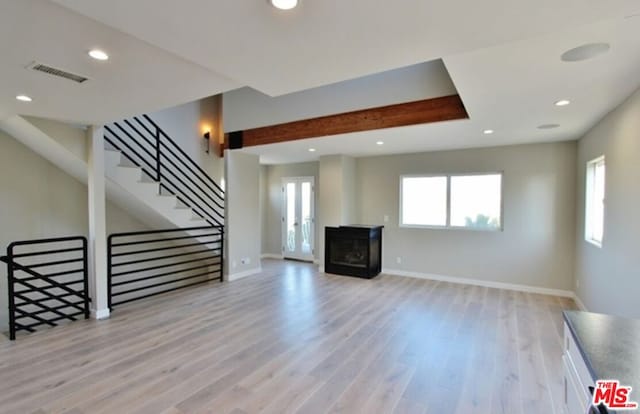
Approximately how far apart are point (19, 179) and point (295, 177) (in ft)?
16.5

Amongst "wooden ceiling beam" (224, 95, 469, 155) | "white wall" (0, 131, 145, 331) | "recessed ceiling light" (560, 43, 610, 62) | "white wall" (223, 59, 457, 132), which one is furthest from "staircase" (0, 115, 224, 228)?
"recessed ceiling light" (560, 43, 610, 62)

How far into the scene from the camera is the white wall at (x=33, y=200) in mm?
4410

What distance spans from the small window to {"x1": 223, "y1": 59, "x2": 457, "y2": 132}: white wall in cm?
252

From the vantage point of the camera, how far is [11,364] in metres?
2.80

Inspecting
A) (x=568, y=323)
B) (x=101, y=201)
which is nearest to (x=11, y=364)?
(x=101, y=201)

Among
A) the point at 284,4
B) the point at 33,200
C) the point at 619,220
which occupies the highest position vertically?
the point at 284,4

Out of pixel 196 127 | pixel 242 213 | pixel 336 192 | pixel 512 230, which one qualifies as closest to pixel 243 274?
pixel 242 213

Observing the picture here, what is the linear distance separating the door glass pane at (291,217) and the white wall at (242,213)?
1.64m

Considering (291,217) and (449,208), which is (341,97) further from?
(291,217)

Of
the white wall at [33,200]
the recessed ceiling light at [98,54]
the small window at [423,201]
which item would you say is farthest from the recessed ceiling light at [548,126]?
the white wall at [33,200]

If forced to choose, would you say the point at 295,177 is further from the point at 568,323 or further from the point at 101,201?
the point at 568,323

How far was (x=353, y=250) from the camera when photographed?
20.4 ft

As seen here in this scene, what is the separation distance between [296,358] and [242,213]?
360cm

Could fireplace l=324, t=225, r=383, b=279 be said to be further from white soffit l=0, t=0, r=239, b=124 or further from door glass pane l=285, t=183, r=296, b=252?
white soffit l=0, t=0, r=239, b=124
